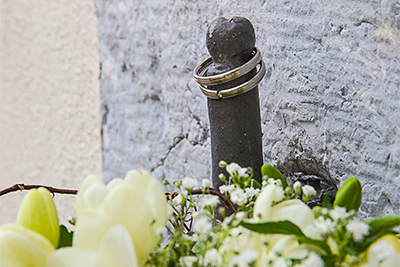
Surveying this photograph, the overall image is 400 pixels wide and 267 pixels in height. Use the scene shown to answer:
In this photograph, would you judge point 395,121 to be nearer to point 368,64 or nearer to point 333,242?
point 368,64

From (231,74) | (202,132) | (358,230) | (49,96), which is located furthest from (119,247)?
(49,96)

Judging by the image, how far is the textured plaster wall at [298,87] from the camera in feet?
1.86

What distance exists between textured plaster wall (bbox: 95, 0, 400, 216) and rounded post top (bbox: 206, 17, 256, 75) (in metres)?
0.22

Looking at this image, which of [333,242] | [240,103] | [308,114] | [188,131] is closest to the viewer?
[333,242]

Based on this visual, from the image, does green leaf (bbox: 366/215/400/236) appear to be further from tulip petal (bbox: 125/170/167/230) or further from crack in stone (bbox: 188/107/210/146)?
crack in stone (bbox: 188/107/210/146)

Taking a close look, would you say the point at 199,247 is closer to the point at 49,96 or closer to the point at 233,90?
the point at 233,90

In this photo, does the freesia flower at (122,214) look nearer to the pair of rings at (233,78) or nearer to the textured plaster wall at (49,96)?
the pair of rings at (233,78)

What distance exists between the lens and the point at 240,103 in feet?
1.42

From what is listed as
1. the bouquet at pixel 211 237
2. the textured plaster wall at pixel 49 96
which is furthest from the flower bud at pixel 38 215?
the textured plaster wall at pixel 49 96

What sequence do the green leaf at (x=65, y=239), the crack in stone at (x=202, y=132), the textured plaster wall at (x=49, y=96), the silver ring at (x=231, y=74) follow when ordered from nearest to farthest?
the green leaf at (x=65, y=239), the silver ring at (x=231, y=74), the crack in stone at (x=202, y=132), the textured plaster wall at (x=49, y=96)

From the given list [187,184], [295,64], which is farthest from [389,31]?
[187,184]

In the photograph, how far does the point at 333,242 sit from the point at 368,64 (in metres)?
0.42

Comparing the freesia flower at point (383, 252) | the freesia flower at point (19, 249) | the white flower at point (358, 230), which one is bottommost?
the freesia flower at point (19, 249)

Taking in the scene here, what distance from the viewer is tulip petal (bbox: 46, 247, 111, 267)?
0.21 metres
